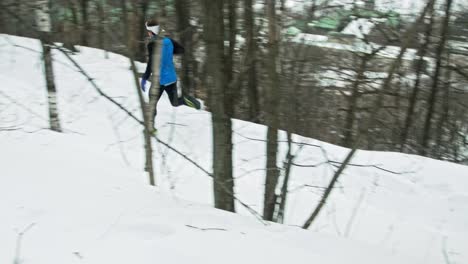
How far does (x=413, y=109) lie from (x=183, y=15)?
272 inches

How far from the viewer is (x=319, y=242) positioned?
304 cm

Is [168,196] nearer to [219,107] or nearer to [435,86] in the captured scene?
[219,107]

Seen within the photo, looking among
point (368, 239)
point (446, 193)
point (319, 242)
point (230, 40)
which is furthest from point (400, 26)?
point (319, 242)

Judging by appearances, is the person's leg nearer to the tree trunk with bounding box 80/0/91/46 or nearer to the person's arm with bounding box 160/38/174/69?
the person's arm with bounding box 160/38/174/69

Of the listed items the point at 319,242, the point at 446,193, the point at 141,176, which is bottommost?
the point at 446,193

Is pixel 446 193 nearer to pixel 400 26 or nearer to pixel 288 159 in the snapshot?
pixel 288 159

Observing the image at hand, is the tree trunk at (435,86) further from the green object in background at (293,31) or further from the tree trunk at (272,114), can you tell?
the tree trunk at (272,114)

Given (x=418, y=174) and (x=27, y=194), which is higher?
(x=27, y=194)

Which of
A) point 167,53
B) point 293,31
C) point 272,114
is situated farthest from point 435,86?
point 272,114

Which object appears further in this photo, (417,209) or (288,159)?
(417,209)

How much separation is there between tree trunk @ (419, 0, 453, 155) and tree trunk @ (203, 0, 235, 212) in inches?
370

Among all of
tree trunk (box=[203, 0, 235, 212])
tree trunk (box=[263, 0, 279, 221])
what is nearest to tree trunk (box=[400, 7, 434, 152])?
tree trunk (box=[263, 0, 279, 221])

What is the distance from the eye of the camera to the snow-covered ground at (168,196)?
2.66 m

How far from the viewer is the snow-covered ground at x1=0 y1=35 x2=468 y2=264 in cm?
266
